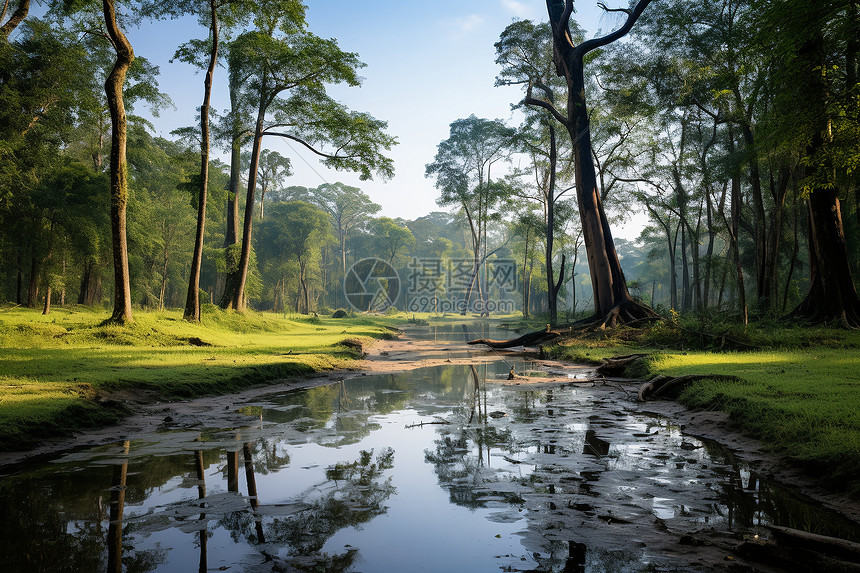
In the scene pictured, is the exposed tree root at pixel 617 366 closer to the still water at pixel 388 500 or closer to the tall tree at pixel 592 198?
the still water at pixel 388 500

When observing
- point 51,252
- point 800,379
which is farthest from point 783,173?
point 51,252

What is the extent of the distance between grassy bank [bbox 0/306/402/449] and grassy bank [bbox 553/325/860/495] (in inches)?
311

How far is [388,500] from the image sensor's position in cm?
388

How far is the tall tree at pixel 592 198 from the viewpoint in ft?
56.5

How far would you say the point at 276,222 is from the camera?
5375 cm

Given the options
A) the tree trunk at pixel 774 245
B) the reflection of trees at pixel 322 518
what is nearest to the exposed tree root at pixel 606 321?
the tree trunk at pixel 774 245

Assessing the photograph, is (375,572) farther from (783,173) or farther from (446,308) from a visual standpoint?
(446,308)

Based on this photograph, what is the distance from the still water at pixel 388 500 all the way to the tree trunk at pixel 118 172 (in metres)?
9.20

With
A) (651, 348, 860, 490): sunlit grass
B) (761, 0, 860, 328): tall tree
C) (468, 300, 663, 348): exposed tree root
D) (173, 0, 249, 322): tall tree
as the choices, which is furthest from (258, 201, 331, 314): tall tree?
(761, 0, 860, 328): tall tree

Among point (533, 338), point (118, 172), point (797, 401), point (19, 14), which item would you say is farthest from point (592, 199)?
point (19, 14)

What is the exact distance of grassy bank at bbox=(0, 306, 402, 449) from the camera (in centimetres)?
602

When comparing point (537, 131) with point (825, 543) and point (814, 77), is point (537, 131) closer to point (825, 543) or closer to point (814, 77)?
point (814, 77)

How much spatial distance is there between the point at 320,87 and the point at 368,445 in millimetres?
19450

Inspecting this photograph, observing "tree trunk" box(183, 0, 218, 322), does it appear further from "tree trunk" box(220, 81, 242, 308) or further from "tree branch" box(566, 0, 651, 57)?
"tree branch" box(566, 0, 651, 57)
